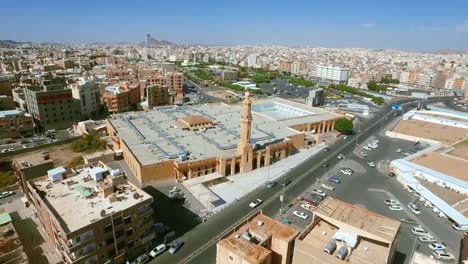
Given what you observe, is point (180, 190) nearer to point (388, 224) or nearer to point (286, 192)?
point (286, 192)

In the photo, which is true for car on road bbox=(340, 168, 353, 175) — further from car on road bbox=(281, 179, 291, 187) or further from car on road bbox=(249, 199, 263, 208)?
car on road bbox=(249, 199, 263, 208)

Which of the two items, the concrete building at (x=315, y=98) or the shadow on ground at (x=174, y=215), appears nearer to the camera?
the shadow on ground at (x=174, y=215)

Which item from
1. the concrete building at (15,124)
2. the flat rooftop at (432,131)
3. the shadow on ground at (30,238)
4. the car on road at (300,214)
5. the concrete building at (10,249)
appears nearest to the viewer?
the concrete building at (10,249)

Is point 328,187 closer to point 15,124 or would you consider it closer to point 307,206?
point 307,206

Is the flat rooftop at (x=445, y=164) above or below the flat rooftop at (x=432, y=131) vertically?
above

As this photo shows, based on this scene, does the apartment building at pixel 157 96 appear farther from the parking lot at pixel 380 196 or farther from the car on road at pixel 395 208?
the car on road at pixel 395 208

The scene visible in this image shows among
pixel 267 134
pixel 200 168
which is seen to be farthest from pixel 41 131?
pixel 267 134

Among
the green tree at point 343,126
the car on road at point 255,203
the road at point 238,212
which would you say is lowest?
the road at point 238,212

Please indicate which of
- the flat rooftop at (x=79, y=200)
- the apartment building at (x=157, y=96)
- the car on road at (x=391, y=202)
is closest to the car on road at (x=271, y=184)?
the car on road at (x=391, y=202)
